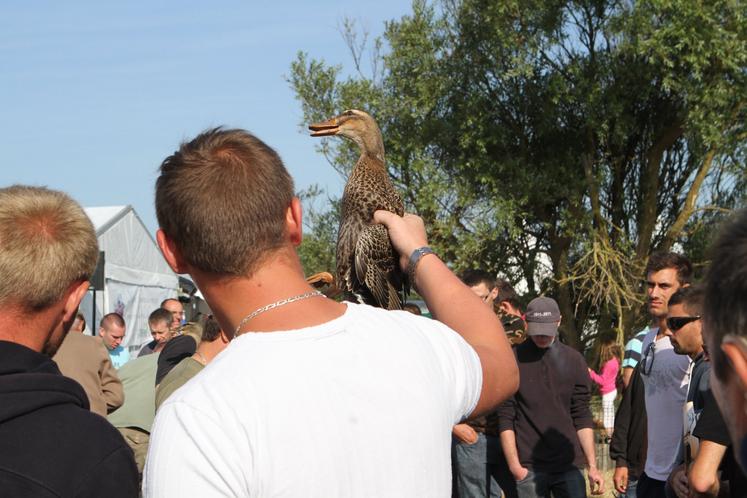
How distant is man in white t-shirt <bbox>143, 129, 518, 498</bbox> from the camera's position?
4.90 feet

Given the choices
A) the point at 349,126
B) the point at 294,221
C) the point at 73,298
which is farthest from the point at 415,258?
the point at 349,126

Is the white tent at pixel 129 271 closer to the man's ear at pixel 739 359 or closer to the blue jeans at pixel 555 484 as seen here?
the blue jeans at pixel 555 484

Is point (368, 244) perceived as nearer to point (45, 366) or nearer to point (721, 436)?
point (45, 366)

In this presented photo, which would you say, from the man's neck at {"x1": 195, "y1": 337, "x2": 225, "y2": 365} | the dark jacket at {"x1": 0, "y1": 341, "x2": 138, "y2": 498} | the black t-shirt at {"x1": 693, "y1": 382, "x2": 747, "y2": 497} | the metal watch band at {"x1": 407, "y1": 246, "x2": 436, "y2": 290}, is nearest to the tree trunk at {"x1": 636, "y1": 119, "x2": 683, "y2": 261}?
the man's neck at {"x1": 195, "y1": 337, "x2": 225, "y2": 365}

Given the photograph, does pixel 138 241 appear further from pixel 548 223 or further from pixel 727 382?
pixel 727 382

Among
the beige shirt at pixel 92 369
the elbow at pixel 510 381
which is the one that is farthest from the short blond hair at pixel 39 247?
the beige shirt at pixel 92 369

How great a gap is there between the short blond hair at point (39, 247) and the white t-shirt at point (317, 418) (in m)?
0.69

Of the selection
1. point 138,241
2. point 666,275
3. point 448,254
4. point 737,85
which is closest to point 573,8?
point 737,85

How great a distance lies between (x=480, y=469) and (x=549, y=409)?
43.2 inches

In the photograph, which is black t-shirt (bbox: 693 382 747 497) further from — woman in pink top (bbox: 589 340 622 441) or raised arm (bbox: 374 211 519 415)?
woman in pink top (bbox: 589 340 622 441)

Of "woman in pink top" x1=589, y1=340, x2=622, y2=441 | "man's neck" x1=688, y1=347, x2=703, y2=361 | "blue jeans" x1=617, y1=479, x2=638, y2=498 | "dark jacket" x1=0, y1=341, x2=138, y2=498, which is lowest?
"woman in pink top" x1=589, y1=340, x2=622, y2=441

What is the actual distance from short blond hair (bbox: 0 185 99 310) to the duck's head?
1409 mm

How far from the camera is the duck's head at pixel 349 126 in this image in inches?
137

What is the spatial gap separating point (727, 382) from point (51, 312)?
5.21ft
